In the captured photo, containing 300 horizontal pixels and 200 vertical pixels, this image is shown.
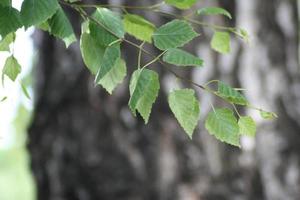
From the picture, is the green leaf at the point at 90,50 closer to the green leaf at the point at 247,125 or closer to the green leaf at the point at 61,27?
the green leaf at the point at 61,27

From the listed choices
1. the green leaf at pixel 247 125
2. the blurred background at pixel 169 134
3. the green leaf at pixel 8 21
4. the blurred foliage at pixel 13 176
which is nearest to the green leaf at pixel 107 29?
the green leaf at pixel 8 21

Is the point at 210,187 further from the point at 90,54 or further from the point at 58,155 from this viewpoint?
the point at 90,54

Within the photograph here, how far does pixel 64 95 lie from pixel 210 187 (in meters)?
0.56

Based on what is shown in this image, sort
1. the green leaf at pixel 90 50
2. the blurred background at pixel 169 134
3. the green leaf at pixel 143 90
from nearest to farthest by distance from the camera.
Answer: the green leaf at pixel 143 90
the green leaf at pixel 90 50
the blurred background at pixel 169 134

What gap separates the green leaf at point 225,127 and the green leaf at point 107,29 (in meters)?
0.16

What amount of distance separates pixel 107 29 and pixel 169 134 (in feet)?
4.38

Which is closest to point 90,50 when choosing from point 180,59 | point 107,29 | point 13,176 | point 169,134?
point 107,29

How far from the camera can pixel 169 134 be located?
2.21m

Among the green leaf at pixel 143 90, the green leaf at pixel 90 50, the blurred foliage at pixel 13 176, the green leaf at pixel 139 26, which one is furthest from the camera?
the blurred foliage at pixel 13 176

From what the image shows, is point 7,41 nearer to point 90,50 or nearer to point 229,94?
point 90,50

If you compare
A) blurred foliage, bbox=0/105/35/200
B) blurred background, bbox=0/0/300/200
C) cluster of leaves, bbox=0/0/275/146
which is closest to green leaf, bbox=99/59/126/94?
cluster of leaves, bbox=0/0/275/146

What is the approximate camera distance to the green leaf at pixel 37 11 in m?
0.85

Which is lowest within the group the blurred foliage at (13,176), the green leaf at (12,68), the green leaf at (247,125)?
the blurred foliage at (13,176)

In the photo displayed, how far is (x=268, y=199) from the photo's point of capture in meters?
2.21
